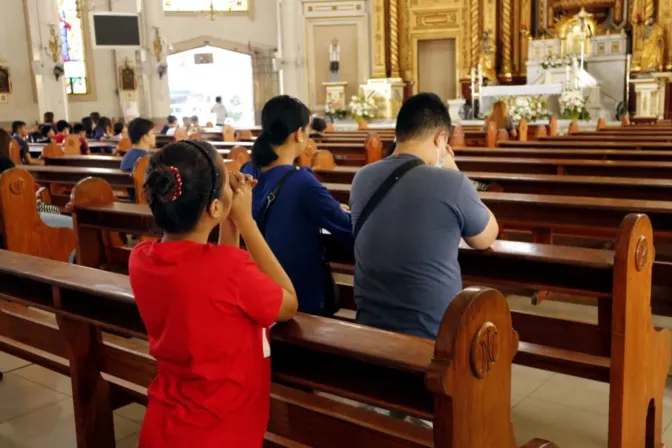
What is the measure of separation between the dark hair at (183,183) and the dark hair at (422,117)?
0.79 meters

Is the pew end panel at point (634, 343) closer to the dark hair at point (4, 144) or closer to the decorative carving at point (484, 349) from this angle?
the decorative carving at point (484, 349)

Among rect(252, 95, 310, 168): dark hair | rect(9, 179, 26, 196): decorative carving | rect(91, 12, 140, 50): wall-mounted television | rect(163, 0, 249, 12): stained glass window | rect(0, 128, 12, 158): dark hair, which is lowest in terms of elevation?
rect(9, 179, 26, 196): decorative carving

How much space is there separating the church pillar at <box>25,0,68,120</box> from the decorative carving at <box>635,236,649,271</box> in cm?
1625

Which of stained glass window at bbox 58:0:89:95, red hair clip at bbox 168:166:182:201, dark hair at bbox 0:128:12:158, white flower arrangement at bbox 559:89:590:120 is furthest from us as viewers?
stained glass window at bbox 58:0:89:95

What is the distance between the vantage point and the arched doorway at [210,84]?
2120 cm

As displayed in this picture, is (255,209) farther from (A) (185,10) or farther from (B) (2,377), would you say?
(A) (185,10)

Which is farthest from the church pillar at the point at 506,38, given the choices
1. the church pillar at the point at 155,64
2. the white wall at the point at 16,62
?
the white wall at the point at 16,62

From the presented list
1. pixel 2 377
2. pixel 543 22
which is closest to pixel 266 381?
pixel 2 377

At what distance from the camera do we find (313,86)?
18984 mm

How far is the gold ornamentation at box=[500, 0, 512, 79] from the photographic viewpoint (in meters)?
17.3

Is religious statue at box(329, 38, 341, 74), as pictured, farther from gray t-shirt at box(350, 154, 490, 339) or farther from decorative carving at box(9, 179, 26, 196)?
gray t-shirt at box(350, 154, 490, 339)

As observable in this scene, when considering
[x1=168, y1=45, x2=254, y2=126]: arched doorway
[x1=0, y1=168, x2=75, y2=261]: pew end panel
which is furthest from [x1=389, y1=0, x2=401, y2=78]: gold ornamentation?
[x1=0, y1=168, x2=75, y2=261]: pew end panel

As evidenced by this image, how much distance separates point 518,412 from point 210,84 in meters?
19.9

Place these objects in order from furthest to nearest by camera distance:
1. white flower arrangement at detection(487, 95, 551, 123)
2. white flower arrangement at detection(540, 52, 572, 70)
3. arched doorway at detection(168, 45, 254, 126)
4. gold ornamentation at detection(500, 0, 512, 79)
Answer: arched doorway at detection(168, 45, 254, 126) < gold ornamentation at detection(500, 0, 512, 79) < white flower arrangement at detection(540, 52, 572, 70) < white flower arrangement at detection(487, 95, 551, 123)
